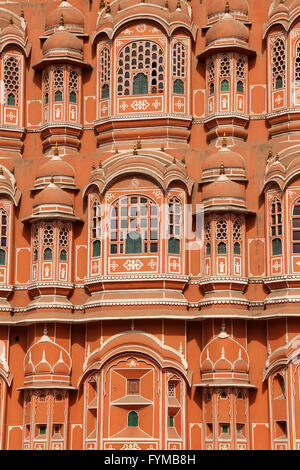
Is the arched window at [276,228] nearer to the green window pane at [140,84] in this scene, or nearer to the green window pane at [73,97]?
the green window pane at [140,84]

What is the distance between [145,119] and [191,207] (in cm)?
346

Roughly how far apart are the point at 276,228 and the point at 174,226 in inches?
126

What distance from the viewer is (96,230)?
3438 centimetres

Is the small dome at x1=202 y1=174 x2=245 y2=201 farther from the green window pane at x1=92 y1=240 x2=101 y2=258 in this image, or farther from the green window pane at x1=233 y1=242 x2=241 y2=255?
the green window pane at x1=92 y1=240 x2=101 y2=258

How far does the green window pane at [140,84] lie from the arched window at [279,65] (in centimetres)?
419

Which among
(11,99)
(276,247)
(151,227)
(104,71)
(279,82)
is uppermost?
(104,71)

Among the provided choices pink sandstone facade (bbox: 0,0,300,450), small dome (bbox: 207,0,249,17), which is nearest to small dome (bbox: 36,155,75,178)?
pink sandstone facade (bbox: 0,0,300,450)

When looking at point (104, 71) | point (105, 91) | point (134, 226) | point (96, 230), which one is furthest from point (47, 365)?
point (104, 71)

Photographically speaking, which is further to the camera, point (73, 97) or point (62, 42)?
point (73, 97)

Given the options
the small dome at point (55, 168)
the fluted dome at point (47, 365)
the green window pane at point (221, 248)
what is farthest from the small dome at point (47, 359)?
the green window pane at point (221, 248)

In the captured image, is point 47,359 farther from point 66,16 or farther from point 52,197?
point 66,16

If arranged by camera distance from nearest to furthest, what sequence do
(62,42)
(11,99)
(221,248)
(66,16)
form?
(221,248), (62,42), (11,99), (66,16)

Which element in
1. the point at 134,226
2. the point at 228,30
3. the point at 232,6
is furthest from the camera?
the point at 232,6

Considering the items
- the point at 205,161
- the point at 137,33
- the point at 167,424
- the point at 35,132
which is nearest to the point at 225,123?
the point at 205,161
